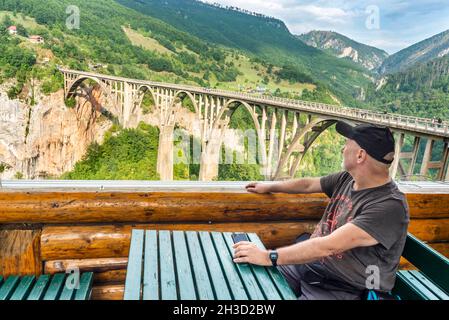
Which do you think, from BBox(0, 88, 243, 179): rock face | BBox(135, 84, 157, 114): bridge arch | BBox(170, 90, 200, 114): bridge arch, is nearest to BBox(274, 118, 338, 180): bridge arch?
BBox(170, 90, 200, 114): bridge arch

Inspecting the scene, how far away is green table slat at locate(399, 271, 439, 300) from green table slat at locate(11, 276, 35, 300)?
2.13m

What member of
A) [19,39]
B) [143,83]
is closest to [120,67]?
[19,39]

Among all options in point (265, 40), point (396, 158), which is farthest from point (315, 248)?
point (265, 40)

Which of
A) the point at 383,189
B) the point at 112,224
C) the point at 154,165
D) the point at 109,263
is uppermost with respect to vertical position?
the point at 383,189

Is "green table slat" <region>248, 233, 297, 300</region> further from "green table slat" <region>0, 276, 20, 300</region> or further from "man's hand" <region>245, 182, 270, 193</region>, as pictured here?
"green table slat" <region>0, 276, 20, 300</region>

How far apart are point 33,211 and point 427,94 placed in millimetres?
67164

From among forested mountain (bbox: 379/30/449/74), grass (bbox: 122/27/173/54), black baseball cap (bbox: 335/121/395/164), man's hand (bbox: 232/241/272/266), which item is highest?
forested mountain (bbox: 379/30/449/74)

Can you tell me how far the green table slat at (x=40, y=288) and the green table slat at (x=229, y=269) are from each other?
3.22 feet

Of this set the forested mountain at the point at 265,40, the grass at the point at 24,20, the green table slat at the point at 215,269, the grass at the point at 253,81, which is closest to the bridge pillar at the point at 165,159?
the grass at the point at 253,81

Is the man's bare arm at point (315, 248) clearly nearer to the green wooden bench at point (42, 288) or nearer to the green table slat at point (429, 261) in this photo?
the green table slat at point (429, 261)

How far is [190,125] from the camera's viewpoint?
160ft

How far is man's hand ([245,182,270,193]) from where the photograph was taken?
2.81m
